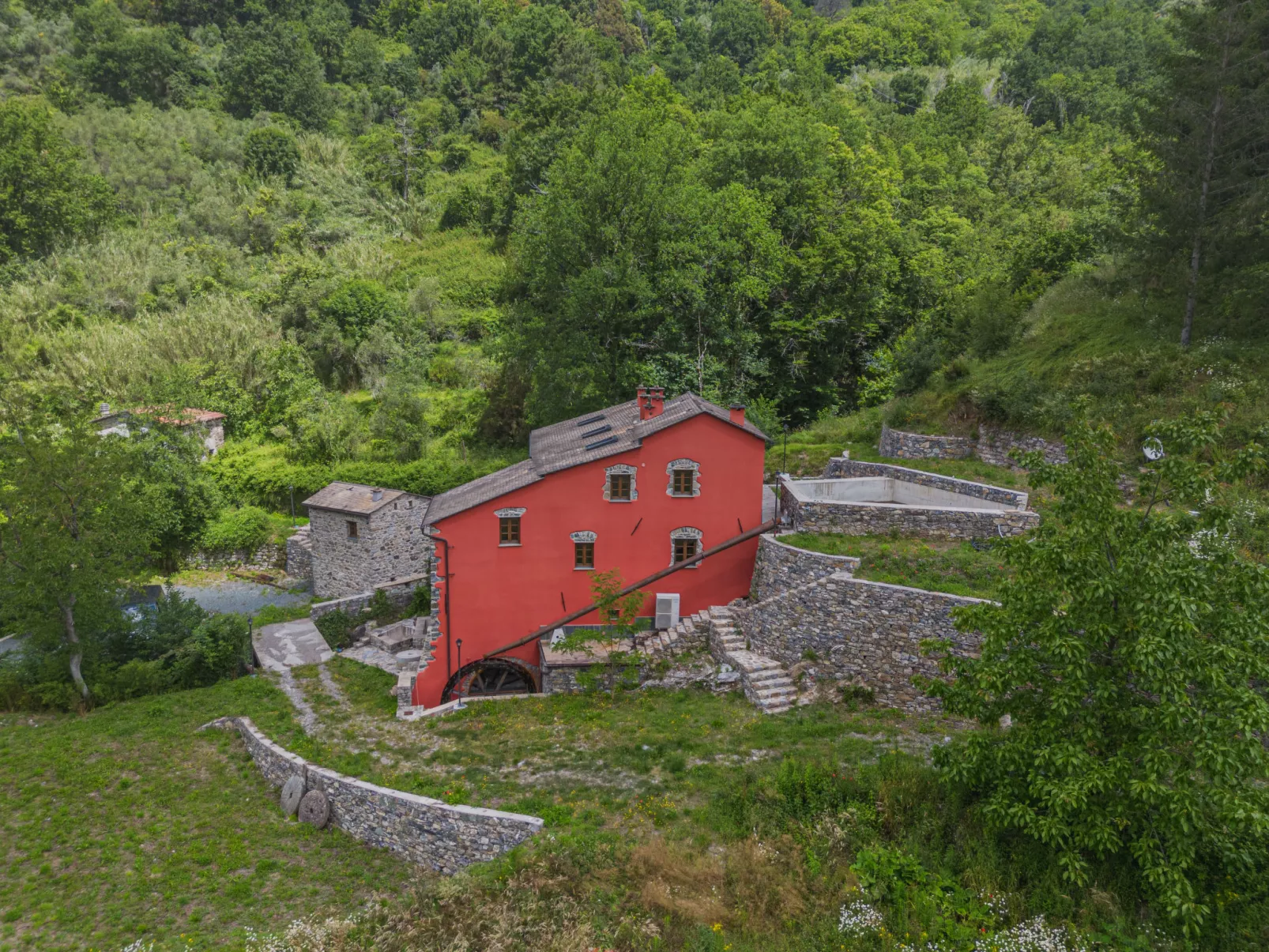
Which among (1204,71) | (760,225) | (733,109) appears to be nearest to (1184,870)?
(1204,71)

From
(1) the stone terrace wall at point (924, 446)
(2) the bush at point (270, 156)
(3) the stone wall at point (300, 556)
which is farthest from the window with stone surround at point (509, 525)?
(2) the bush at point (270, 156)

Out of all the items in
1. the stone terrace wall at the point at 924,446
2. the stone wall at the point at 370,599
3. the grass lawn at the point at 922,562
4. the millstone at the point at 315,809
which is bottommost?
the millstone at the point at 315,809

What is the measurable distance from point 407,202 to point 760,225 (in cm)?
4008

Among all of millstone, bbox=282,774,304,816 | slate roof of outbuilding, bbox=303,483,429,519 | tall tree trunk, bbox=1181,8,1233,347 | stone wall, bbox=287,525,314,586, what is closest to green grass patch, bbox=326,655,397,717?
millstone, bbox=282,774,304,816

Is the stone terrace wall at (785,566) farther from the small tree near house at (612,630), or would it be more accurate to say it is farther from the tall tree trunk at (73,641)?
the tall tree trunk at (73,641)

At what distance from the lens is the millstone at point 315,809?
54.3 feet

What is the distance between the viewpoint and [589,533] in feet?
71.1

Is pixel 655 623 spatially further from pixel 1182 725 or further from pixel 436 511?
pixel 1182 725

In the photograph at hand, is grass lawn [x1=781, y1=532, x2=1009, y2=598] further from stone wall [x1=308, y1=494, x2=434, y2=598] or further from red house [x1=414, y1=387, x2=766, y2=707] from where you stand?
stone wall [x1=308, y1=494, x2=434, y2=598]

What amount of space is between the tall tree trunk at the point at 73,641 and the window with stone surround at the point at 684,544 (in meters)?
17.0

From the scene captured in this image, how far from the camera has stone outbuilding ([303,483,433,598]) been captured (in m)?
28.4

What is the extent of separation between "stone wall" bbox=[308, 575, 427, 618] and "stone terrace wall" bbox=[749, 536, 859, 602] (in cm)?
1290

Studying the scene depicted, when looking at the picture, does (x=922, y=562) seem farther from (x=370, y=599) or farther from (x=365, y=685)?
(x=370, y=599)

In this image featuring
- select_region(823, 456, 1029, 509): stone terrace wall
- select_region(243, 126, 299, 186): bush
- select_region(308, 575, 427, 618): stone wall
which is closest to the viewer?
select_region(823, 456, 1029, 509): stone terrace wall
